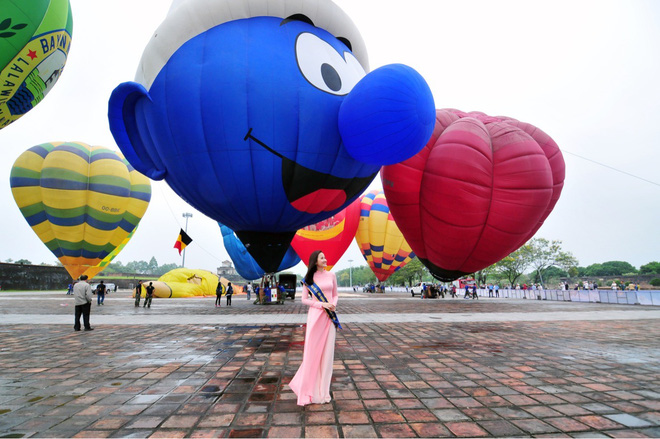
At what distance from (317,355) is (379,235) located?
20877 mm

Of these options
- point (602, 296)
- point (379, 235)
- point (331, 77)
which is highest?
point (331, 77)

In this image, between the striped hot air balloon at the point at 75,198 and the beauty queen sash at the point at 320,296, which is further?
the striped hot air balloon at the point at 75,198

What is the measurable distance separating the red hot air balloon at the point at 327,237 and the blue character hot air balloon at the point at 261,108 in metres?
11.4

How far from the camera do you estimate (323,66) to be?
742 centimetres

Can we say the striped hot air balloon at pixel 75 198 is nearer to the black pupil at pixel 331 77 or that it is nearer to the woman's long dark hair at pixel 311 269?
the black pupil at pixel 331 77

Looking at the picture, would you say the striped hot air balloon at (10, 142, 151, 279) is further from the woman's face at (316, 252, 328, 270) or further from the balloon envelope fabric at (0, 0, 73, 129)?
the woman's face at (316, 252, 328, 270)

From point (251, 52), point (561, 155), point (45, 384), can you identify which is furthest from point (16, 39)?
point (561, 155)

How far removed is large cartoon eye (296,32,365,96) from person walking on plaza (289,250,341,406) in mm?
4973

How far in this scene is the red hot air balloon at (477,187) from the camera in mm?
10727

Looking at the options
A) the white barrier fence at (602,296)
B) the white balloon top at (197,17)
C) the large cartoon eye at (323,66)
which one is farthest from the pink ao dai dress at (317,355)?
the white barrier fence at (602,296)

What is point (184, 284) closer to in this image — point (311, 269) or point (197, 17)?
point (197, 17)

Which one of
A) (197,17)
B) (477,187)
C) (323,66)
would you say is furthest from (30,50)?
(477,187)

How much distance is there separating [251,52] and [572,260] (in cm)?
5745

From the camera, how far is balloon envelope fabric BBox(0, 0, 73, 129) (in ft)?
24.4
